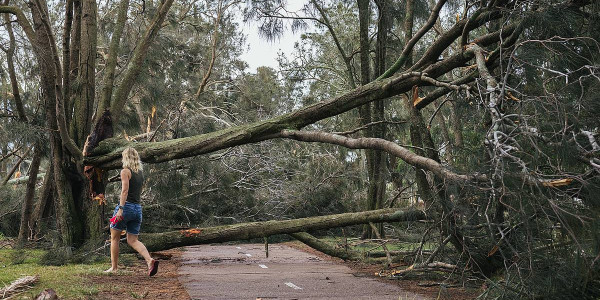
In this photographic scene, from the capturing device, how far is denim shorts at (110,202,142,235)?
882cm

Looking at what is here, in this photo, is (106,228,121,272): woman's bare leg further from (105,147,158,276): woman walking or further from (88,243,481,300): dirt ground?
(88,243,481,300): dirt ground

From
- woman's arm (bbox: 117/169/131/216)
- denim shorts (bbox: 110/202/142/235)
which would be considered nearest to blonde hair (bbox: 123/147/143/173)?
woman's arm (bbox: 117/169/131/216)

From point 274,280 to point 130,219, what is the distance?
2.33 meters

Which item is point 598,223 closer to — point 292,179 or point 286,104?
point 292,179

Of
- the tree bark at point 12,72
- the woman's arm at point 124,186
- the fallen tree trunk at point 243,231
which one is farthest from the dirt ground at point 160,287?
the tree bark at point 12,72

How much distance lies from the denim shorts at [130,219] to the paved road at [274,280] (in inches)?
41.5

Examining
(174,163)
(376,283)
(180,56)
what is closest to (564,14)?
(376,283)

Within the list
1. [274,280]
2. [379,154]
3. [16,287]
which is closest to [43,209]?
[274,280]

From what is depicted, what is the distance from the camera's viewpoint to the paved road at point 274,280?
7.48 meters

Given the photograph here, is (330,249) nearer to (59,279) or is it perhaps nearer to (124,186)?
(124,186)

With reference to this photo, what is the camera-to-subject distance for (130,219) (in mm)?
8906

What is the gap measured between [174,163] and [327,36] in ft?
44.5

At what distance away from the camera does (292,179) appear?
20547 mm

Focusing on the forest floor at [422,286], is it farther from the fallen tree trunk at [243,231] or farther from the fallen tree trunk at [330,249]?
the fallen tree trunk at [243,231]
